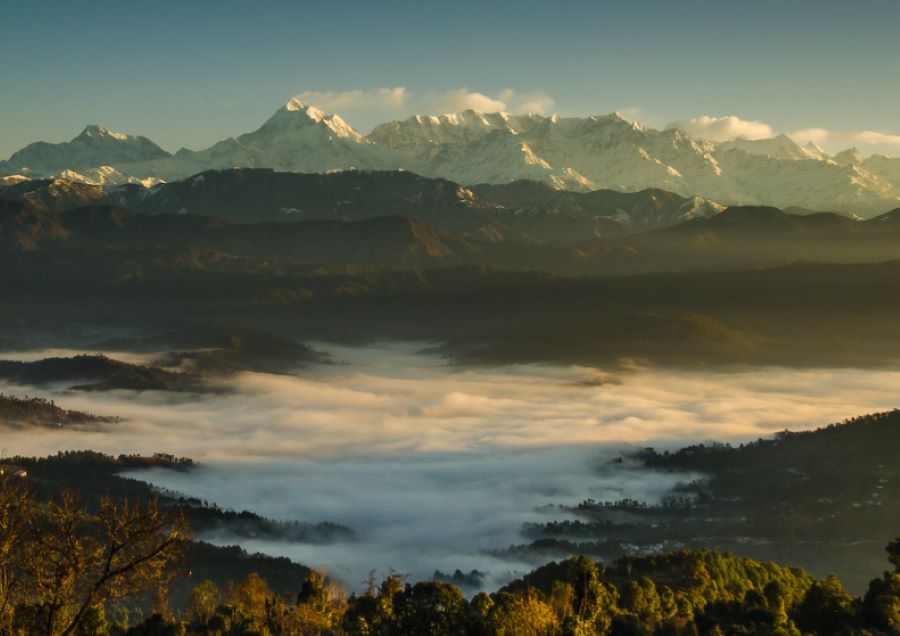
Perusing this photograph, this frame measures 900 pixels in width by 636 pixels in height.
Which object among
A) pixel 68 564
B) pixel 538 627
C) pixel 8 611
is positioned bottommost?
pixel 538 627

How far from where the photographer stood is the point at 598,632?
110562mm

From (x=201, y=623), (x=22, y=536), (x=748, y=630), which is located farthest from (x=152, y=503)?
(x=748, y=630)

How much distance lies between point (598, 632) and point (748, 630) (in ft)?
59.5

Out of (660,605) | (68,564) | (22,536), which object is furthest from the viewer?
(660,605)

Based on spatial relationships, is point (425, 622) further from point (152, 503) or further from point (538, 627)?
A: point (152, 503)

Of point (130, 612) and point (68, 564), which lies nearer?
point (68, 564)

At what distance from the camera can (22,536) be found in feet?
206

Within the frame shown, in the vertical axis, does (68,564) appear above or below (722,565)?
above

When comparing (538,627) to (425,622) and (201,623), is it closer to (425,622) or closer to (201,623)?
(425,622)

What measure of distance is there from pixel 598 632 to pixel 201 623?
42935 millimetres

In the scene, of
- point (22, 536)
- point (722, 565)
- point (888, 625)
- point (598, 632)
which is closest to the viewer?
point (22, 536)

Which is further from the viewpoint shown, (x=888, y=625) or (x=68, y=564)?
(x=888, y=625)

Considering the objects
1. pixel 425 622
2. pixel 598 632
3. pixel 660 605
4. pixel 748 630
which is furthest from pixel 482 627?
pixel 660 605

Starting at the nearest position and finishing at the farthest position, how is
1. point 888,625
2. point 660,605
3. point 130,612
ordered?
point 888,625
point 660,605
point 130,612
